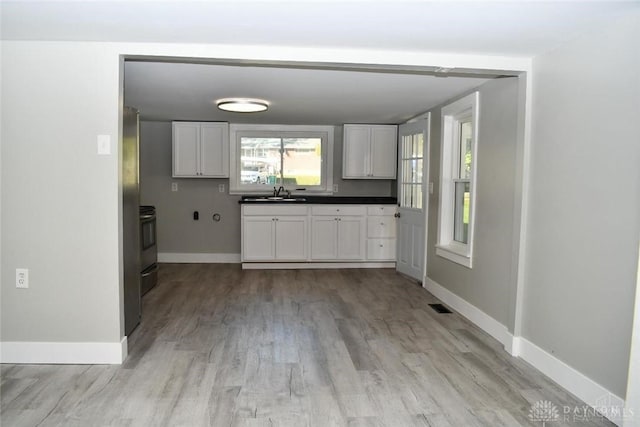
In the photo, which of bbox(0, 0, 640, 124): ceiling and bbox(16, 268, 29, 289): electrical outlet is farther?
bbox(16, 268, 29, 289): electrical outlet

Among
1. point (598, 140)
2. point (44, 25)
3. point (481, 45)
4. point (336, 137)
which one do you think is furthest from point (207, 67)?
point (336, 137)

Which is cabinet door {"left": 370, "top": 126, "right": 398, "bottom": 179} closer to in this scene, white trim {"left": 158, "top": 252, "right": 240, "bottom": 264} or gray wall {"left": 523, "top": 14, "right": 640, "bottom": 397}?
white trim {"left": 158, "top": 252, "right": 240, "bottom": 264}

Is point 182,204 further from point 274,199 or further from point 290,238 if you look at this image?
point 290,238

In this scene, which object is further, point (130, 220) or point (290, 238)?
point (290, 238)

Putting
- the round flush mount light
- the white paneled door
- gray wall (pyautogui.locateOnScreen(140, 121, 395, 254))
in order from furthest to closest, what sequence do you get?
1. gray wall (pyautogui.locateOnScreen(140, 121, 395, 254))
2. the white paneled door
3. the round flush mount light

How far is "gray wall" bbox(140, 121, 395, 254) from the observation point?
259 inches

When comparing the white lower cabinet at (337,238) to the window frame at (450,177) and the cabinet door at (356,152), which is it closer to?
the cabinet door at (356,152)

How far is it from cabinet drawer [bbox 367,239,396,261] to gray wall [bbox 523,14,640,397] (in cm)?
323

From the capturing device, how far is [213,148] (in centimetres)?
636

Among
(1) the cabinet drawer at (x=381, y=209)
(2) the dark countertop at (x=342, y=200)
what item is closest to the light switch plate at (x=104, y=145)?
(2) the dark countertop at (x=342, y=200)

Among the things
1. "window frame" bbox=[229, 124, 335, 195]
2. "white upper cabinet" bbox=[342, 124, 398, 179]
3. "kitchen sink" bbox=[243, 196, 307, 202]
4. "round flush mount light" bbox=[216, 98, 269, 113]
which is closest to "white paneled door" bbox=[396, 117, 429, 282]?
"white upper cabinet" bbox=[342, 124, 398, 179]

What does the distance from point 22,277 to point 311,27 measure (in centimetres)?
239

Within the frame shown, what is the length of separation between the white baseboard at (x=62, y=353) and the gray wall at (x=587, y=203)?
2795 mm

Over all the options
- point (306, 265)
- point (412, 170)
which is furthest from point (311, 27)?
point (306, 265)
